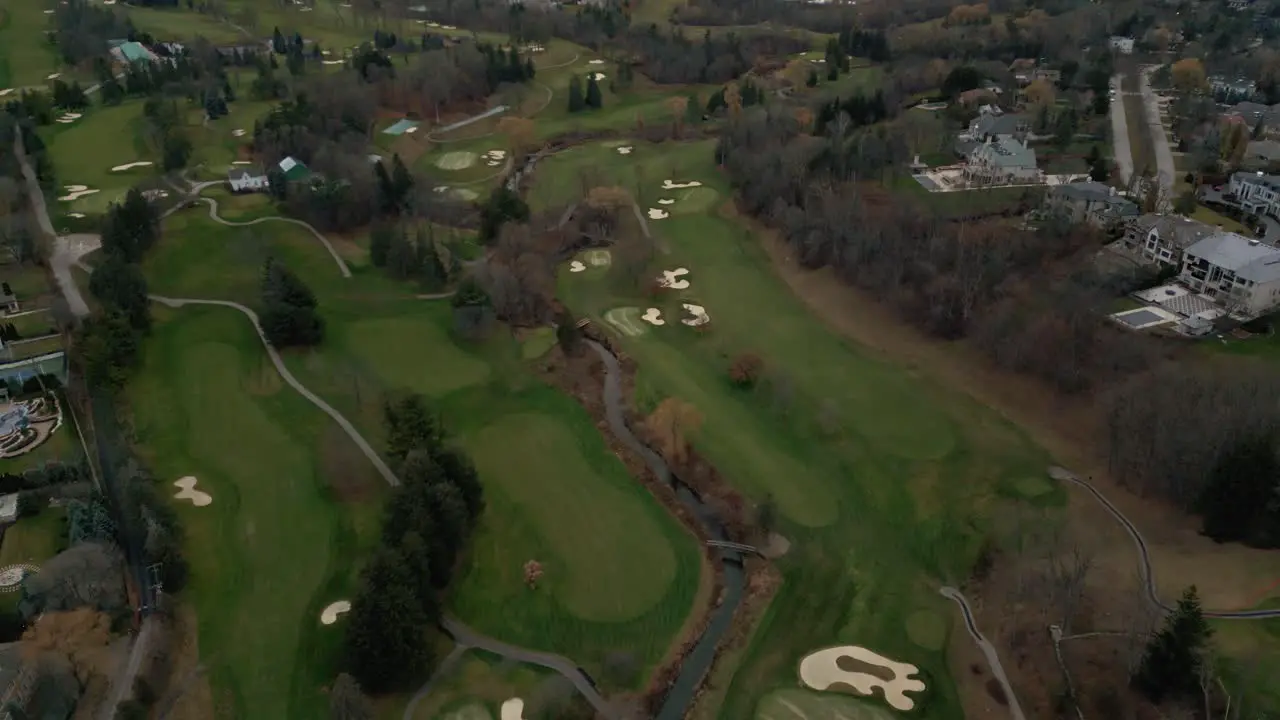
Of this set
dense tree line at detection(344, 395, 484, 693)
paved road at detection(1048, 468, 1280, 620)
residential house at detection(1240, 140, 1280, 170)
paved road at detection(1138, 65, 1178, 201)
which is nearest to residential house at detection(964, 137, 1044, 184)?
paved road at detection(1138, 65, 1178, 201)

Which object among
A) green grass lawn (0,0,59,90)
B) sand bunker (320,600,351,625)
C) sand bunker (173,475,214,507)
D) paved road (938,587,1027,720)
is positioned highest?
paved road (938,587,1027,720)

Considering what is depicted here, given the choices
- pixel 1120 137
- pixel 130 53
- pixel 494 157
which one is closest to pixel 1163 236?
pixel 1120 137

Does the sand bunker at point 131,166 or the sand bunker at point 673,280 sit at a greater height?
the sand bunker at point 673,280

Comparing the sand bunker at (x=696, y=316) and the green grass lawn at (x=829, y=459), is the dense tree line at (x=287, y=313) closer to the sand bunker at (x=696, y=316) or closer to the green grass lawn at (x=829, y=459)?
the green grass lawn at (x=829, y=459)

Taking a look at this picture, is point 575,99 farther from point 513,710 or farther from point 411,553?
point 513,710

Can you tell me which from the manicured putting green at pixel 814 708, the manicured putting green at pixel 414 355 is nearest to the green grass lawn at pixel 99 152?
the manicured putting green at pixel 414 355

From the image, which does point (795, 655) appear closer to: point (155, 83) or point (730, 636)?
point (730, 636)

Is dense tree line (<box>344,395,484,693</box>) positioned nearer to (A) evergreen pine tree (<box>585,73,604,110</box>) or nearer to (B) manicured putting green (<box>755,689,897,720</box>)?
(B) manicured putting green (<box>755,689,897,720</box>)
